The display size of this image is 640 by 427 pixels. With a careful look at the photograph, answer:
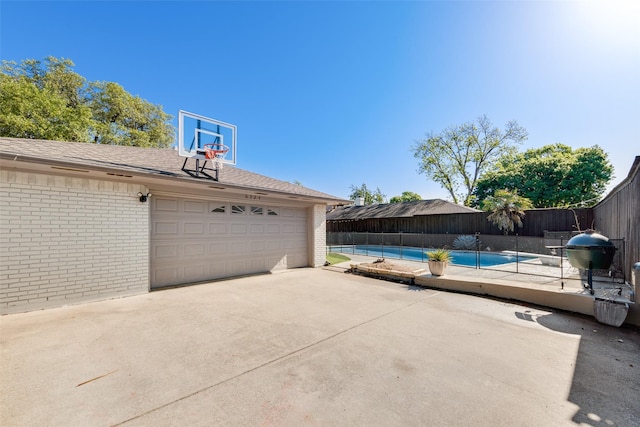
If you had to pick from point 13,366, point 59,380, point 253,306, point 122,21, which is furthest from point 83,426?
point 122,21

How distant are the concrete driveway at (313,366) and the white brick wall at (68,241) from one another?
1.56ft

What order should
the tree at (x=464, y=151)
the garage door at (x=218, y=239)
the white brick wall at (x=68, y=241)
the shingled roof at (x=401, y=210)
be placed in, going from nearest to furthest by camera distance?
the white brick wall at (x=68, y=241)
the garage door at (x=218, y=239)
the shingled roof at (x=401, y=210)
the tree at (x=464, y=151)

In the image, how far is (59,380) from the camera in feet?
8.32

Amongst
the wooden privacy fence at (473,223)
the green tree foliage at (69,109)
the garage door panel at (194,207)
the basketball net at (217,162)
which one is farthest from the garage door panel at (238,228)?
the green tree foliage at (69,109)

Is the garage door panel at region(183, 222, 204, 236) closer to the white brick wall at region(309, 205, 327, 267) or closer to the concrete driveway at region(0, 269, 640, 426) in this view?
the concrete driveway at region(0, 269, 640, 426)

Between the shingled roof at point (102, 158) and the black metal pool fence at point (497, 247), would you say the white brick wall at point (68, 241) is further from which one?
the black metal pool fence at point (497, 247)

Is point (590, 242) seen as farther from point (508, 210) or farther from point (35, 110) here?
point (35, 110)

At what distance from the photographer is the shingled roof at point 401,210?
19.1 m

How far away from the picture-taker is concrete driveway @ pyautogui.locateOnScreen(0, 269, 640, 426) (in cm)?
211

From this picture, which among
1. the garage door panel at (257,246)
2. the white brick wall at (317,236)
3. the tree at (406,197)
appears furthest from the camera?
the tree at (406,197)

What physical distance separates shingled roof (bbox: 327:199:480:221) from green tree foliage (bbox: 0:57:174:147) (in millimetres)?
17596

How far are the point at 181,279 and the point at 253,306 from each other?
295 centimetres

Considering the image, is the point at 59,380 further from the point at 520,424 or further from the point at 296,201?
the point at 296,201

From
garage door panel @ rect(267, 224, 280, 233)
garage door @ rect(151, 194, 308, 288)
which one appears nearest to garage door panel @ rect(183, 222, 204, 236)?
garage door @ rect(151, 194, 308, 288)
